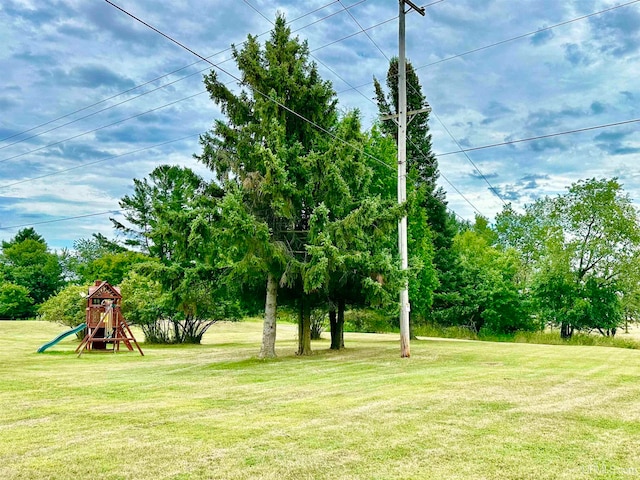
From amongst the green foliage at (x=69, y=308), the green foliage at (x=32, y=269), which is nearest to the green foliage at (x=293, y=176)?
the green foliage at (x=69, y=308)

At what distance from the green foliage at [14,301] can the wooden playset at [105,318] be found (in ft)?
104

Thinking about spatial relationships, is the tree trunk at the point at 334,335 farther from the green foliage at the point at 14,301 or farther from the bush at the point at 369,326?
the green foliage at the point at 14,301

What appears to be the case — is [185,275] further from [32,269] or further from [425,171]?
[32,269]

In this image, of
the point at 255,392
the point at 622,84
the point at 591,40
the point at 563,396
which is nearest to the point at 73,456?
the point at 255,392

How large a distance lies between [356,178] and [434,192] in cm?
1815

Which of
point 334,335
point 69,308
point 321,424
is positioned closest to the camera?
point 321,424

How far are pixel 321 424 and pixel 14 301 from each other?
48.8 metres

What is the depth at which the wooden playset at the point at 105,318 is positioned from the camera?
63.3 feet

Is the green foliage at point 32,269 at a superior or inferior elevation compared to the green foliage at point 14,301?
superior

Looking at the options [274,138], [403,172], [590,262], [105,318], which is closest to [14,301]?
[105,318]

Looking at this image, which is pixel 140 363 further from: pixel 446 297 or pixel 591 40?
pixel 446 297

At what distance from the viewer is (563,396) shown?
28.4 ft

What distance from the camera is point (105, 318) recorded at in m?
19.5

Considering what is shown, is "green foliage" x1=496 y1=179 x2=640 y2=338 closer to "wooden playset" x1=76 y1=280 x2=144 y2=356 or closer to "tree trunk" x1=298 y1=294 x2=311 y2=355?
"tree trunk" x1=298 y1=294 x2=311 y2=355
